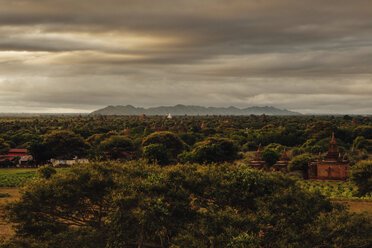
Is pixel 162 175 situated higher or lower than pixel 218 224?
higher

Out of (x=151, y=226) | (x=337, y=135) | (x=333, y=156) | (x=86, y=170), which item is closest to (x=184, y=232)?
(x=151, y=226)

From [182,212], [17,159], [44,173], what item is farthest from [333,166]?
[17,159]

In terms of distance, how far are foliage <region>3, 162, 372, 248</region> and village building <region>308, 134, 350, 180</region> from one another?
33.0 m

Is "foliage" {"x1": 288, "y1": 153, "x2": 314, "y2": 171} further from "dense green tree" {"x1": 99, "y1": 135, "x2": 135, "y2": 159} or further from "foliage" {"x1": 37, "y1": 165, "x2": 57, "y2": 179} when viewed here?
"foliage" {"x1": 37, "y1": 165, "x2": 57, "y2": 179}

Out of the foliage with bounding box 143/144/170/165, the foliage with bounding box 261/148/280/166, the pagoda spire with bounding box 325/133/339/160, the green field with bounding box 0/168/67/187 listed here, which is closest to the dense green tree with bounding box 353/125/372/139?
the foliage with bounding box 261/148/280/166

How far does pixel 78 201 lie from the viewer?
23.7 m

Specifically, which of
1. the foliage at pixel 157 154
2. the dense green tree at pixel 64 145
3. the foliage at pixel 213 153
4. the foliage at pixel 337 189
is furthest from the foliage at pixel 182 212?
the dense green tree at pixel 64 145

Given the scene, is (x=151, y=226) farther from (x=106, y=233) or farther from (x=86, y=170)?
(x=86, y=170)

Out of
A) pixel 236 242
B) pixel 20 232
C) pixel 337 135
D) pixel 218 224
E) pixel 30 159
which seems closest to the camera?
pixel 236 242

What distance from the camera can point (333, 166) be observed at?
5500 cm

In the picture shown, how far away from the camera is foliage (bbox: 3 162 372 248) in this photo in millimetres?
18750

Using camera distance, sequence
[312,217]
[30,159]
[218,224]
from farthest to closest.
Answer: [30,159], [312,217], [218,224]

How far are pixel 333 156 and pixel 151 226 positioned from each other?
42.5 meters

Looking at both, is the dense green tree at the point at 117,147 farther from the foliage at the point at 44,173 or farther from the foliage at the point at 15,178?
the foliage at the point at 44,173
